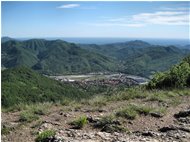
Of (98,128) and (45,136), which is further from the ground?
(45,136)

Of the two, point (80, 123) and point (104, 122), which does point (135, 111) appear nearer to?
point (104, 122)

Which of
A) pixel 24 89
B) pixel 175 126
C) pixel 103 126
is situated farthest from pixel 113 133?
pixel 24 89

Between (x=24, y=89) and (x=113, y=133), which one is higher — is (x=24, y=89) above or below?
below

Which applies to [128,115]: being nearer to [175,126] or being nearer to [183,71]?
[175,126]

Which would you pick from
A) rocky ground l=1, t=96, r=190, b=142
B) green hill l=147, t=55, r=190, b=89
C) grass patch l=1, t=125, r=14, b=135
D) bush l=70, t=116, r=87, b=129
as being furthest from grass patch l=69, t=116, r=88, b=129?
green hill l=147, t=55, r=190, b=89

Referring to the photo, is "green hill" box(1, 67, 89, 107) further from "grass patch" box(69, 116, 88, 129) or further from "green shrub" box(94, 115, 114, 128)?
"green shrub" box(94, 115, 114, 128)

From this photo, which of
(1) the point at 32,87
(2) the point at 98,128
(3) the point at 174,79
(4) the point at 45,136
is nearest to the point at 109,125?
(2) the point at 98,128

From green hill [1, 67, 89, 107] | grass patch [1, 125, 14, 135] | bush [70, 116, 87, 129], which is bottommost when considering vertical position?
green hill [1, 67, 89, 107]

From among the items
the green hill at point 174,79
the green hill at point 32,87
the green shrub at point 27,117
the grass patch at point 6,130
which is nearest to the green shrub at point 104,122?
the green shrub at point 27,117

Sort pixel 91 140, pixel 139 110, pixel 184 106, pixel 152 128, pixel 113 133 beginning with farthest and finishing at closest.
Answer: pixel 184 106, pixel 139 110, pixel 152 128, pixel 113 133, pixel 91 140
